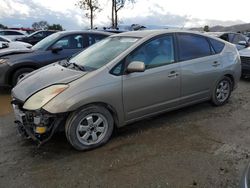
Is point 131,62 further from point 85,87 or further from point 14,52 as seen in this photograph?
point 14,52

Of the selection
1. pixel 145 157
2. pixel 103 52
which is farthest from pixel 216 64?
pixel 145 157

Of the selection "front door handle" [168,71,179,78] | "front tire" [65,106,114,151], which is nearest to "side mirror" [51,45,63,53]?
"front door handle" [168,71,179,78]

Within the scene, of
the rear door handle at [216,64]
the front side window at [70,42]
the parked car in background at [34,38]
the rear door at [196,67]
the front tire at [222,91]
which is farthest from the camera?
the parked car in background at [34,38]

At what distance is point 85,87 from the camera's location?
4.24 m

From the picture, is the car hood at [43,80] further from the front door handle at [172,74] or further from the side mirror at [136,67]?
the front door handle at [172,74]

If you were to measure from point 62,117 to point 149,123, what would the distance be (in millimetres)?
1815

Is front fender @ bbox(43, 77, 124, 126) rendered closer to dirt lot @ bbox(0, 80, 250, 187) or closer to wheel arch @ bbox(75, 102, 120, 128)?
Result: wheel arch @ bbox(75, 102, 120, 128)

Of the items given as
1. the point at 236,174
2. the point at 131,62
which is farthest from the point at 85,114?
the point at 236,174

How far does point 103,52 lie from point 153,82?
95 centimetres

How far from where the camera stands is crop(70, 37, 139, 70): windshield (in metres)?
4.77

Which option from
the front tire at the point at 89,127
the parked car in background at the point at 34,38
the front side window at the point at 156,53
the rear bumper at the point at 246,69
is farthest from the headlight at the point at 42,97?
the parked car in background at the point at 34,38

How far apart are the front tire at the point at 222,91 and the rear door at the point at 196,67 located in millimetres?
217

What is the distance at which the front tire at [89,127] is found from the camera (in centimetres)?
416

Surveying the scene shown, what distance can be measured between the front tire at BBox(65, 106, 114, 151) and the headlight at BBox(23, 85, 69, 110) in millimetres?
361
